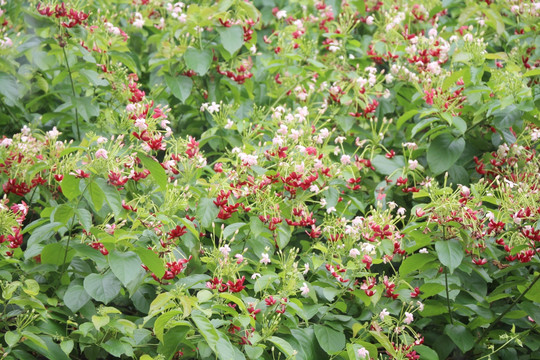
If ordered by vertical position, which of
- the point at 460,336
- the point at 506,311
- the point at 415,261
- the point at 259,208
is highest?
the point at 259,208

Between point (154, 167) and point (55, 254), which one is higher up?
point (154, 167)

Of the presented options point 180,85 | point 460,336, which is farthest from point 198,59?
point 460,336

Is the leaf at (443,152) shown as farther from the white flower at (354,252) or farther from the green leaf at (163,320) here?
the green leaf at (163,320)

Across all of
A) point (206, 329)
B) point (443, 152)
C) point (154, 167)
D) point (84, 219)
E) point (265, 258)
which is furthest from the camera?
point (443, 152)

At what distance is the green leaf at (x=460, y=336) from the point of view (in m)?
2.84

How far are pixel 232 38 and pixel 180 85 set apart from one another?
0.40m

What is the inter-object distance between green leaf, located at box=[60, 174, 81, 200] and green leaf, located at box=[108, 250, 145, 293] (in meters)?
0.27

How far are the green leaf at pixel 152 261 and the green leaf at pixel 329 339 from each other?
0.74 meters

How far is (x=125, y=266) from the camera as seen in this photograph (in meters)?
2.31

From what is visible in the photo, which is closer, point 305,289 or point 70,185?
point 70,185

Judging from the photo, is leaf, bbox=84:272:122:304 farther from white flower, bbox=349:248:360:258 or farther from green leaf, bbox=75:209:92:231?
white flower, bbox=349:248:360:258

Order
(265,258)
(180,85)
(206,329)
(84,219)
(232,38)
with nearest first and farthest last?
(206,329)
(84,219)
(265,258)
(232,38)
(180,85)

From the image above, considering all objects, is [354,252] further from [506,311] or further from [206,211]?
[506,311]

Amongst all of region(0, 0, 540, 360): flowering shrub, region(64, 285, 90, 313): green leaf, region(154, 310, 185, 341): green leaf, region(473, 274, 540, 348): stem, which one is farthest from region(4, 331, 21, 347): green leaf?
region(473, 274, 540, 348): stem
